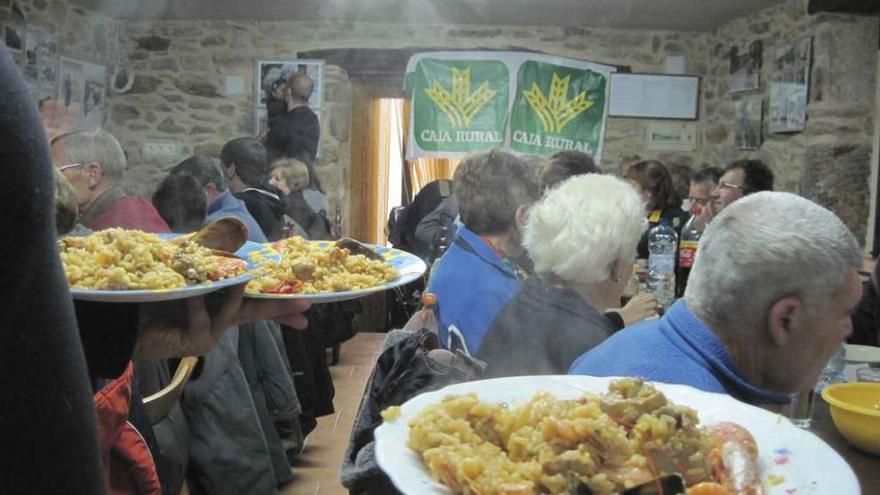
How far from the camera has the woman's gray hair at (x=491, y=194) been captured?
2.35 meters

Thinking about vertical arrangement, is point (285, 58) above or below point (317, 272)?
above

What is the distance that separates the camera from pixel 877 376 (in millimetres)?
1632

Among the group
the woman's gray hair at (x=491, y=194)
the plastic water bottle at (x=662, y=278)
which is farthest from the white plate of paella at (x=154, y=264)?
the plastic water bottle at (x=662, y=278)

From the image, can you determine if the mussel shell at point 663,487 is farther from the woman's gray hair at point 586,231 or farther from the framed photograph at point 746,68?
the framed photograph at point 746,68

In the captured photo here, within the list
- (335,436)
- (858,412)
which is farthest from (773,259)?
(335,436)

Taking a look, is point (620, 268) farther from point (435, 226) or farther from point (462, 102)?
point (462, 102)

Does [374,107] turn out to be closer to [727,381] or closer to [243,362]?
[243,362]

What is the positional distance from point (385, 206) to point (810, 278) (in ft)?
17.0

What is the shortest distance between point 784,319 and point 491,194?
3.92ft

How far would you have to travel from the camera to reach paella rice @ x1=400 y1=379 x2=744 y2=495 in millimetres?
674

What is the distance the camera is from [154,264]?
3.40 feet

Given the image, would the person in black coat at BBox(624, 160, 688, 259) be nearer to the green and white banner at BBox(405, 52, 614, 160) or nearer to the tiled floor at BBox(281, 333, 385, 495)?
the tiled floor at BBox(281, 333, 385, 495)

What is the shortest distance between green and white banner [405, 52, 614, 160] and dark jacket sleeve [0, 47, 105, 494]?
5.58 meters

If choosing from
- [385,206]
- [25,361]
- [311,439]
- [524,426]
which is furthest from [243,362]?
[385,206]
